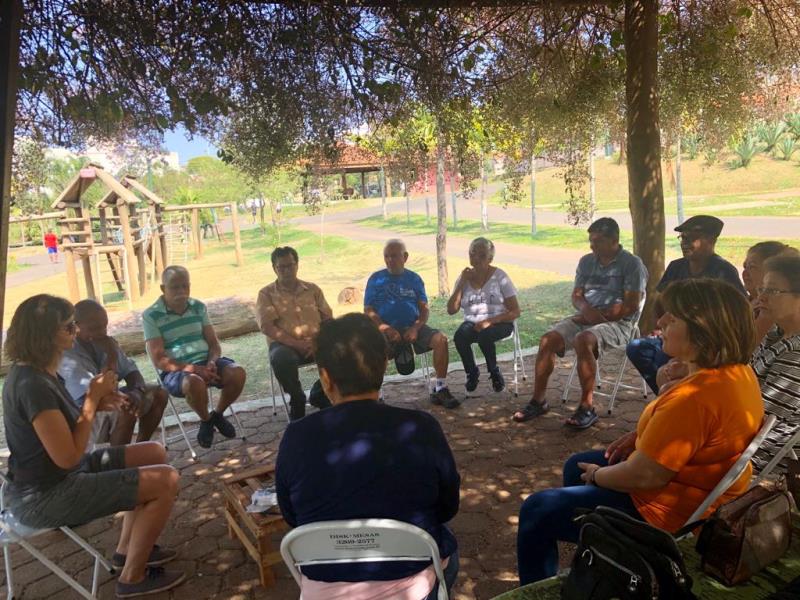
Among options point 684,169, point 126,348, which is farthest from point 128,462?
point 684,169

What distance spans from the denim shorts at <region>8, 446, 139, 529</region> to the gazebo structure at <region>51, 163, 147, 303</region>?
10206mm

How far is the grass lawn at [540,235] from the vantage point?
43.2 feet

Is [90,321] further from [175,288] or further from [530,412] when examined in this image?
[530,412]

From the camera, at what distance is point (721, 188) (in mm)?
25391

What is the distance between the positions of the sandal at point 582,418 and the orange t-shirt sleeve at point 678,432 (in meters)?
2.40

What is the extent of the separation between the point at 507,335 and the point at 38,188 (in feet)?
13.0

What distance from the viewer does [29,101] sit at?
371 cm

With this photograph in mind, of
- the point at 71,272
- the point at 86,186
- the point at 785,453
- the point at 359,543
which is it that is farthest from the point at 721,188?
the point at 359,543

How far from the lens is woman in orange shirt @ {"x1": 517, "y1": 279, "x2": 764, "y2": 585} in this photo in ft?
6.23

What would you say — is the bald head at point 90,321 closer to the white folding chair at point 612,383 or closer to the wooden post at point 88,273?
the white folding chair at point 612,383

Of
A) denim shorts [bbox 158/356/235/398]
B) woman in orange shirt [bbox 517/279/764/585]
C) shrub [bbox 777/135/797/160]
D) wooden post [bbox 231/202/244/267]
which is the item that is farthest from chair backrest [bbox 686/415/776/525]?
shrub [bbox 777/135/797/160]

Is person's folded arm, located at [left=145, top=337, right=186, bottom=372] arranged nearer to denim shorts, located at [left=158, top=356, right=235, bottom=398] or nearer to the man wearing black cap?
denim shorts, located at [left=158, top=356, right=235, bottom=398]

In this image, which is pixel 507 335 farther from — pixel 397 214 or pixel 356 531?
pixel 397 214

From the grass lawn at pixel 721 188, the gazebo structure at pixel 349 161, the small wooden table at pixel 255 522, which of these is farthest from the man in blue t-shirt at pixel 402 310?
the grass lawn at pixel 721 188
